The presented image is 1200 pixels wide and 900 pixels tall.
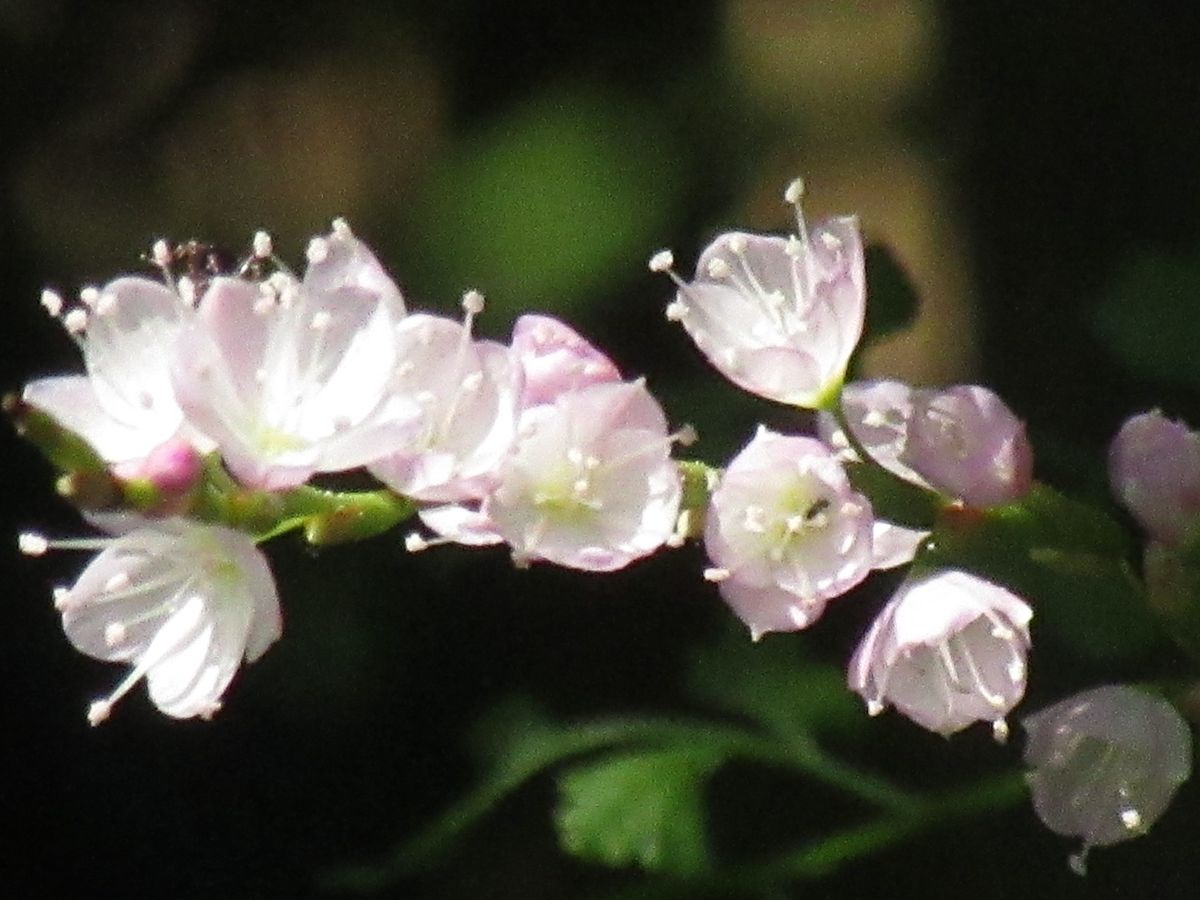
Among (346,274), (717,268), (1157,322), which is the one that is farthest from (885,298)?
(346,274)

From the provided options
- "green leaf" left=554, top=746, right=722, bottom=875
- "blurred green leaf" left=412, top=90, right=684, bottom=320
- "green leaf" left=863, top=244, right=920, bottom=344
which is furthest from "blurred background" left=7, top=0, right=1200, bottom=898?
"green leaf" left=863, top=244, right=920, bottom=344

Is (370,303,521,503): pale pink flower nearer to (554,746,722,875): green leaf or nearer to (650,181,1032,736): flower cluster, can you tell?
(650,181,1032,736): flower cluster

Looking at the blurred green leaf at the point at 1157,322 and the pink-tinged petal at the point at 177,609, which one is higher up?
the pink-tinged petal at the point at 177,609

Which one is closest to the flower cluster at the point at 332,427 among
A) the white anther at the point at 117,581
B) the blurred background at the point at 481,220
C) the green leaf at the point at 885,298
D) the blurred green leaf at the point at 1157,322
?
the white anther at the point at 117,581

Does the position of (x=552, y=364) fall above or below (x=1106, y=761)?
above

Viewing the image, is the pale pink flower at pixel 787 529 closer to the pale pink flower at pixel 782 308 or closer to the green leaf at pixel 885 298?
the pale pink flower at pixel 782 308

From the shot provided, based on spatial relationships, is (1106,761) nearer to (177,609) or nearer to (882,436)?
(882,436)

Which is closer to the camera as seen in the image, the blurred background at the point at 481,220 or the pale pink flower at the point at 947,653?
the pale pink flower at the point at 947,653
